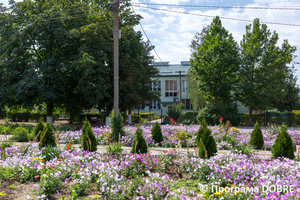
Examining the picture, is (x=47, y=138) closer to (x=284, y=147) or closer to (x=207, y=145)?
(x=207, y=145)

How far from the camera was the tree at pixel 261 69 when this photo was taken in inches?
861

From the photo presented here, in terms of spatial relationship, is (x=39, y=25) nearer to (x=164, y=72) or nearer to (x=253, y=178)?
(x=253, y=178)

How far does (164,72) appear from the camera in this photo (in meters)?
44.9

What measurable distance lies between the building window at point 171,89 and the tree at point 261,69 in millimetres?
21163

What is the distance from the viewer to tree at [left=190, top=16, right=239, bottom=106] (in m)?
21.5

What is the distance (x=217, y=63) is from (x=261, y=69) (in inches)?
179

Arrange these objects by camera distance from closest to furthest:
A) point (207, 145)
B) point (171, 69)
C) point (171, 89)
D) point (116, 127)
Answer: point (207, 145) < point (116, 127) < point (171, 89) < point (171, 69)

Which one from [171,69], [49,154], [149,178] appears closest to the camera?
[149,178]

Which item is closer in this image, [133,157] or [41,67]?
[133,157]

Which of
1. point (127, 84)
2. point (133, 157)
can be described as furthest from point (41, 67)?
point (133, 157)

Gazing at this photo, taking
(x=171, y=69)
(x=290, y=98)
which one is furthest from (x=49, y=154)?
(x=171, y=69)

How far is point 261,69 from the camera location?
22156mm

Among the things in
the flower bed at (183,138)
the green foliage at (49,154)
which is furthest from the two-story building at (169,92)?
the green foliage at (49,154)

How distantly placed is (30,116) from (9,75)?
10032 mm
